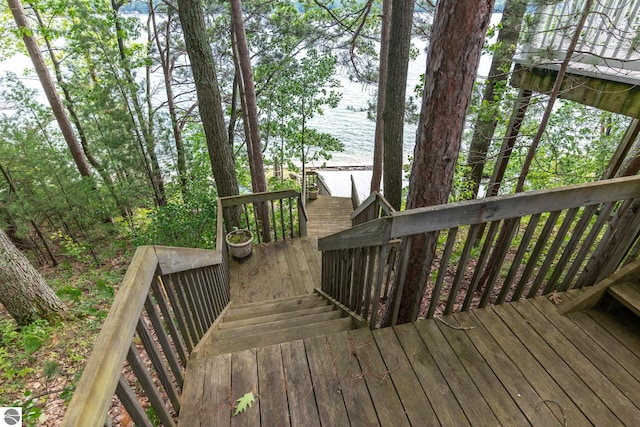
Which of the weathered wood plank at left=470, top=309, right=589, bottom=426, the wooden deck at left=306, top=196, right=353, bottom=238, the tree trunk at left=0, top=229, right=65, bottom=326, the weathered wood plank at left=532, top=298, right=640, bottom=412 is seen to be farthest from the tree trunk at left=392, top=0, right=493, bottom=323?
the tree trunk at left=0, top=229, right=65, bottom=326

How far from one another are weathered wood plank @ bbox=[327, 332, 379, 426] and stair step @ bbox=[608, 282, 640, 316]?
185 cm

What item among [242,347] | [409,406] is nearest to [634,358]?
[409,406]

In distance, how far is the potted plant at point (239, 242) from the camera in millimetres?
4832

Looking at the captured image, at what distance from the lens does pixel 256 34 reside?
8141 mm

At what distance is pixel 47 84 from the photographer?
7.12 meters

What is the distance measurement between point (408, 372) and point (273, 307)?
1928 millimetres

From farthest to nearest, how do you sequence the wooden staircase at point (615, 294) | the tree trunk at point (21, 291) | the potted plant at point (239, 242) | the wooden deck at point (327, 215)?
the wooden deck at point (327, 215) < the potted plant at point (239, 242) < the tree trunk at point (21, 291) < the wooden staircase at point (615, 294)

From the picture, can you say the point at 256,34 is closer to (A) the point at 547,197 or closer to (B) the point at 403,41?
(B) the point at 403,41

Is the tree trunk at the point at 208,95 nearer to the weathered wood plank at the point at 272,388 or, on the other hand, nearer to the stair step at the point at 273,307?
the stair step at the point at 273,307

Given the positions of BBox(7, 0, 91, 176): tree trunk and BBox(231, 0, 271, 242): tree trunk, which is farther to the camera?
BBox(7, 0, 91, 176): tree trunk

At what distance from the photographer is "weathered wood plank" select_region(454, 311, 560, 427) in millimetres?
1654

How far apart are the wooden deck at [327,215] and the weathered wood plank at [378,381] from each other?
15.2 feet

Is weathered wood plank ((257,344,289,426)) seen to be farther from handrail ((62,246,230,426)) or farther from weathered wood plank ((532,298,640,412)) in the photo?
weathered wood plank ((532,298,640,412))

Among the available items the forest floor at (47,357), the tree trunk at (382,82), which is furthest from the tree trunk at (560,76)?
the forest floor at (47,357)
